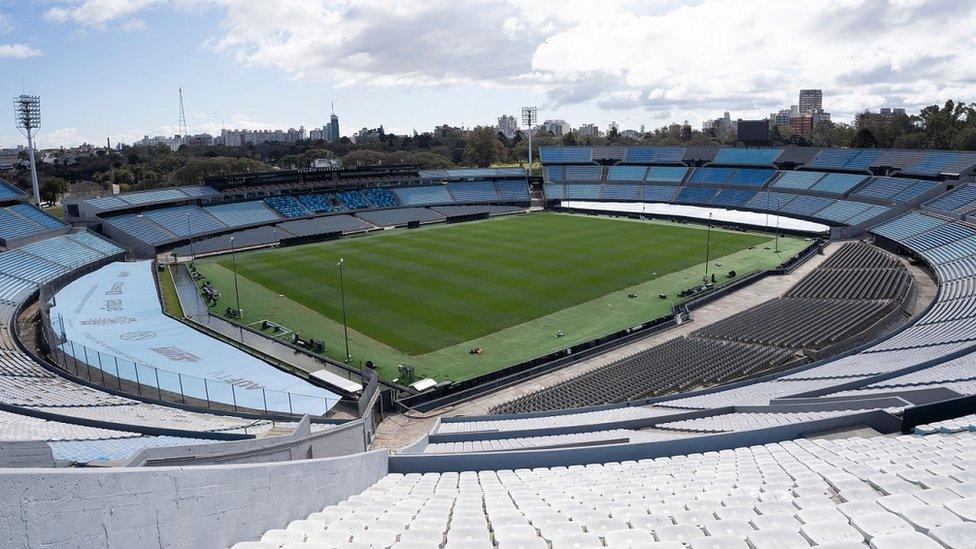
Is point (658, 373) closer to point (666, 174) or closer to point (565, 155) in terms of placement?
point (666, 174)

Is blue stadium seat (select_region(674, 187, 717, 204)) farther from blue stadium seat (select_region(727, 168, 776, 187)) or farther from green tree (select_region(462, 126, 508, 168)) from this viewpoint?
green tree (select_region(462, 126, 508, 168))

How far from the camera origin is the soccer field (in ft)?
113

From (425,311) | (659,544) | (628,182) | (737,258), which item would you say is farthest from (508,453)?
(628,182)

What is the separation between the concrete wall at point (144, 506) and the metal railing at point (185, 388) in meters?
16.0

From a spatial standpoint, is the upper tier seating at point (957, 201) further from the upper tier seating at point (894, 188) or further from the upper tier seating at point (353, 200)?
the upper tier seating at point (353, 200)

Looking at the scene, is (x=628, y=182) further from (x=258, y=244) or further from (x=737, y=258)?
(x=258, y=244)

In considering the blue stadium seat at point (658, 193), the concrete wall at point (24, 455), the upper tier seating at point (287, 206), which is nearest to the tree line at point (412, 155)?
the blue stadium seat at point (658, 193)

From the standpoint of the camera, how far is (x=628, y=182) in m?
91.2

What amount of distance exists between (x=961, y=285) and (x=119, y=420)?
143ft

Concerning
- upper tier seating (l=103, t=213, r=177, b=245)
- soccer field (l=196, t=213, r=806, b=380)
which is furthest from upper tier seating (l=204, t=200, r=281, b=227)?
soccer field (l=196, t=213, r=806, b=380)

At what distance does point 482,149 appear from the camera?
134 metres

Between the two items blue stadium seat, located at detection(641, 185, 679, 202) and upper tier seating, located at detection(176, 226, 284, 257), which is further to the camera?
blue stadium seat, located at detection(641, 185, 679, 202)

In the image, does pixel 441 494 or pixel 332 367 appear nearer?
pixel 441 494

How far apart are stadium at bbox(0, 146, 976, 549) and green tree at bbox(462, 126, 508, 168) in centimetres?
5136
